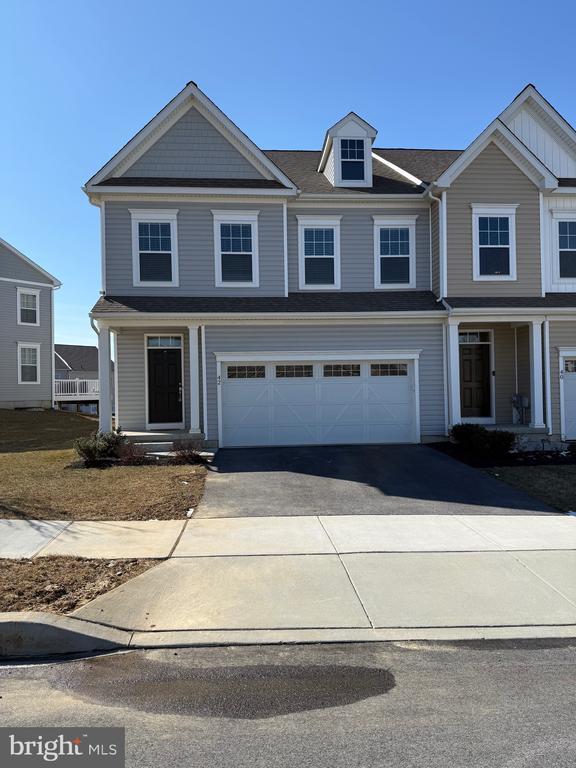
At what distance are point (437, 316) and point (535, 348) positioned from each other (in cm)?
283

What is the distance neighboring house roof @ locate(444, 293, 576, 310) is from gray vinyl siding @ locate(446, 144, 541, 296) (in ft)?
0.63

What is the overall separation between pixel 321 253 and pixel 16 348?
20.4 metres

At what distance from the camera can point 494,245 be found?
16016mm

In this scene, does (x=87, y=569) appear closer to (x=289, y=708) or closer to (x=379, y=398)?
(x=289, y=708)

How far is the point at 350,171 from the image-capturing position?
17094mm

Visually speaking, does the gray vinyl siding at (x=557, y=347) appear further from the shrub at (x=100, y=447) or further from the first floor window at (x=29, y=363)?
the first floor window at (x=29, y=363)

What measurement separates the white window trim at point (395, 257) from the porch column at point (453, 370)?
6.53 ft

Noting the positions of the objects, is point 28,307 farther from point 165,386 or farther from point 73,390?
point 165,386

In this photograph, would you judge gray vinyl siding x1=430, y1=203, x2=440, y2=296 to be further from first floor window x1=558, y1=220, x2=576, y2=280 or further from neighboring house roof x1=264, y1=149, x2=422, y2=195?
first floor window x1=558, y1=220, x2=576, y2=280

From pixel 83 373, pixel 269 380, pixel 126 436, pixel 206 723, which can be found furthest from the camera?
pixel 83 373

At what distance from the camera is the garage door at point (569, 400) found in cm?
1585

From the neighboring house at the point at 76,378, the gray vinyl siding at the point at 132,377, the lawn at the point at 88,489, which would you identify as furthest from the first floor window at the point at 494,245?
the neighboring house at the point at 76,378

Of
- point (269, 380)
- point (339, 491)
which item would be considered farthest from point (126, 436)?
point (339, 491)

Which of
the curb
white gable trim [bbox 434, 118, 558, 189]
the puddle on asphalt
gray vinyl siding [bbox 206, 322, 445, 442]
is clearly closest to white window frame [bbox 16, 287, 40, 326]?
gray vinyl siding [bbox 206, 322, 445, 442]
